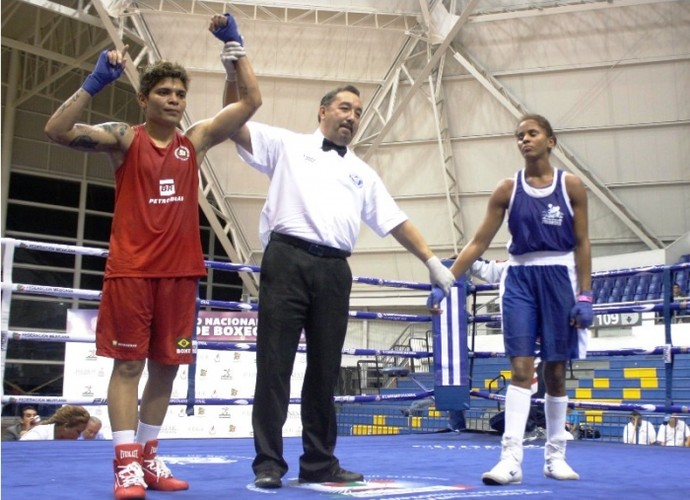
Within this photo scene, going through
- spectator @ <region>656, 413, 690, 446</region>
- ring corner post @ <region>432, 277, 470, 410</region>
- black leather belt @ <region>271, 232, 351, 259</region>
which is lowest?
spectator @ <region>656, 413, 690, 446</region>

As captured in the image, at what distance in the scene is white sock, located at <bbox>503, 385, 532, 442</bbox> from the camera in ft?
11.2

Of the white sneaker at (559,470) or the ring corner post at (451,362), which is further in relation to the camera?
the ring corner post at (451,362)

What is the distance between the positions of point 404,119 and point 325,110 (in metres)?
14.4

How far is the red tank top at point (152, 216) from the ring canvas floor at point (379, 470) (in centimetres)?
74

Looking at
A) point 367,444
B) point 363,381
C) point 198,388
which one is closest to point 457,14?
point 363,381

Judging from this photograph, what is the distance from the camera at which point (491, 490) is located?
116 inches

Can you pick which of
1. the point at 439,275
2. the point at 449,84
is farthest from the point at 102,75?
the point at 449,84

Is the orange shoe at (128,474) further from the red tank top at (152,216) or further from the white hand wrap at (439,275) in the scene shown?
the white hand wrap at (439,275)

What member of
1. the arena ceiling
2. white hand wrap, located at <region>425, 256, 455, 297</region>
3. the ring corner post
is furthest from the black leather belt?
the arena ceiling

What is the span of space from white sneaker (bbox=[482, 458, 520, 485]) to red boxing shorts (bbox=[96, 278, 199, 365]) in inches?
46.5

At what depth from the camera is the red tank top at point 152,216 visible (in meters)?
2.79

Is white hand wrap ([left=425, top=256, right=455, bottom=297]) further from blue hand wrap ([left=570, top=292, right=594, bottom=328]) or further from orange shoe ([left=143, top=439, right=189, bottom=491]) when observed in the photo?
orange shoe ([left=143, top=439, right=189, bottom=491])

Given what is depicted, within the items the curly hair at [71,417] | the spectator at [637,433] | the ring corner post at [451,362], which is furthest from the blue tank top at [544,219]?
the spectator at [637,433]

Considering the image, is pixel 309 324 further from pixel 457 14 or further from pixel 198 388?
pixel 457 14
